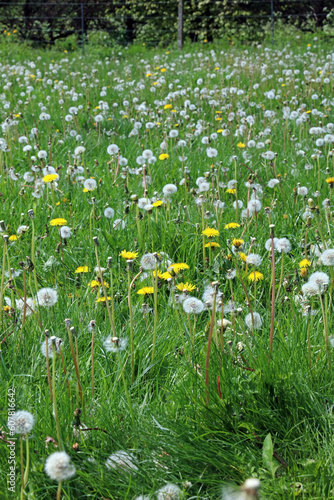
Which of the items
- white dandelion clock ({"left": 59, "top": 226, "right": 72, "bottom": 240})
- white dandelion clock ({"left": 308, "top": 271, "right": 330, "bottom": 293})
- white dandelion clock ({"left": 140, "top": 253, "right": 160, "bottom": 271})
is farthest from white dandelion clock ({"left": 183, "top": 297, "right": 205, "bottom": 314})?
white dandelion clock ({"left": 59, "top": 226, "right": 72, "bottom": 240})

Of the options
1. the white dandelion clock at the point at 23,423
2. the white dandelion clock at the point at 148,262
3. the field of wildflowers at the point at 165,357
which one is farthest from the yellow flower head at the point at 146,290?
Answer: the white dandelion clock at the point at 23,423

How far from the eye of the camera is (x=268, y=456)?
127cm

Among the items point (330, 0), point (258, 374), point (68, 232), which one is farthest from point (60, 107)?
point (330, 0)

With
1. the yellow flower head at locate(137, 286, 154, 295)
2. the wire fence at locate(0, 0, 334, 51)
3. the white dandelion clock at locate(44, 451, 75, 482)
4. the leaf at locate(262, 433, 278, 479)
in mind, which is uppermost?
the wire fence at locate(0, 0, 334, 51)

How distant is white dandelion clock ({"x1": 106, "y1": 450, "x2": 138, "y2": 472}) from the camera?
124 cm

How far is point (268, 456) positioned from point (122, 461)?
1.22ft

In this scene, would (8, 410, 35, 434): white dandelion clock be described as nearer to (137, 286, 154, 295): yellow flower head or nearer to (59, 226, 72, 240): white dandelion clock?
(137, 286, 154, 295): yellow flower head

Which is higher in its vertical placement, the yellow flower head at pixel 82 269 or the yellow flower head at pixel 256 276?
the yellow flower head at pixel 256 276

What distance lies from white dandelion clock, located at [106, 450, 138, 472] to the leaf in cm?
33

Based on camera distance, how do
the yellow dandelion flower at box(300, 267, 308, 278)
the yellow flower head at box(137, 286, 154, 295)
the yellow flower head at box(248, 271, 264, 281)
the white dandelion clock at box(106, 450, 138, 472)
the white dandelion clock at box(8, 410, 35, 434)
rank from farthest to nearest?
the yellow flower head at box(248, 271, 264, 281)
the yellow flower head at box(137, 286, 154, 295)
the yellow dandelion flower at box(300, 267, 308, 278)
the white dandelion clock at box(106, 450, 138, 472)
the white dandelion clock at box(8, 410, 35, 434)

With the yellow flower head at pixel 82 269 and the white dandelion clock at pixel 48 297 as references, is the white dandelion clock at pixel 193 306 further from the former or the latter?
the yellow flower head at pixel 82 269

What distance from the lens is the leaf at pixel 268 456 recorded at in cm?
124

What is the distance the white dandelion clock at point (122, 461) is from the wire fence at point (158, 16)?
57.0 feet

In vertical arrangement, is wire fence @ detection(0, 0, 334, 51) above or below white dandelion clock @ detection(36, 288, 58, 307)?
above
